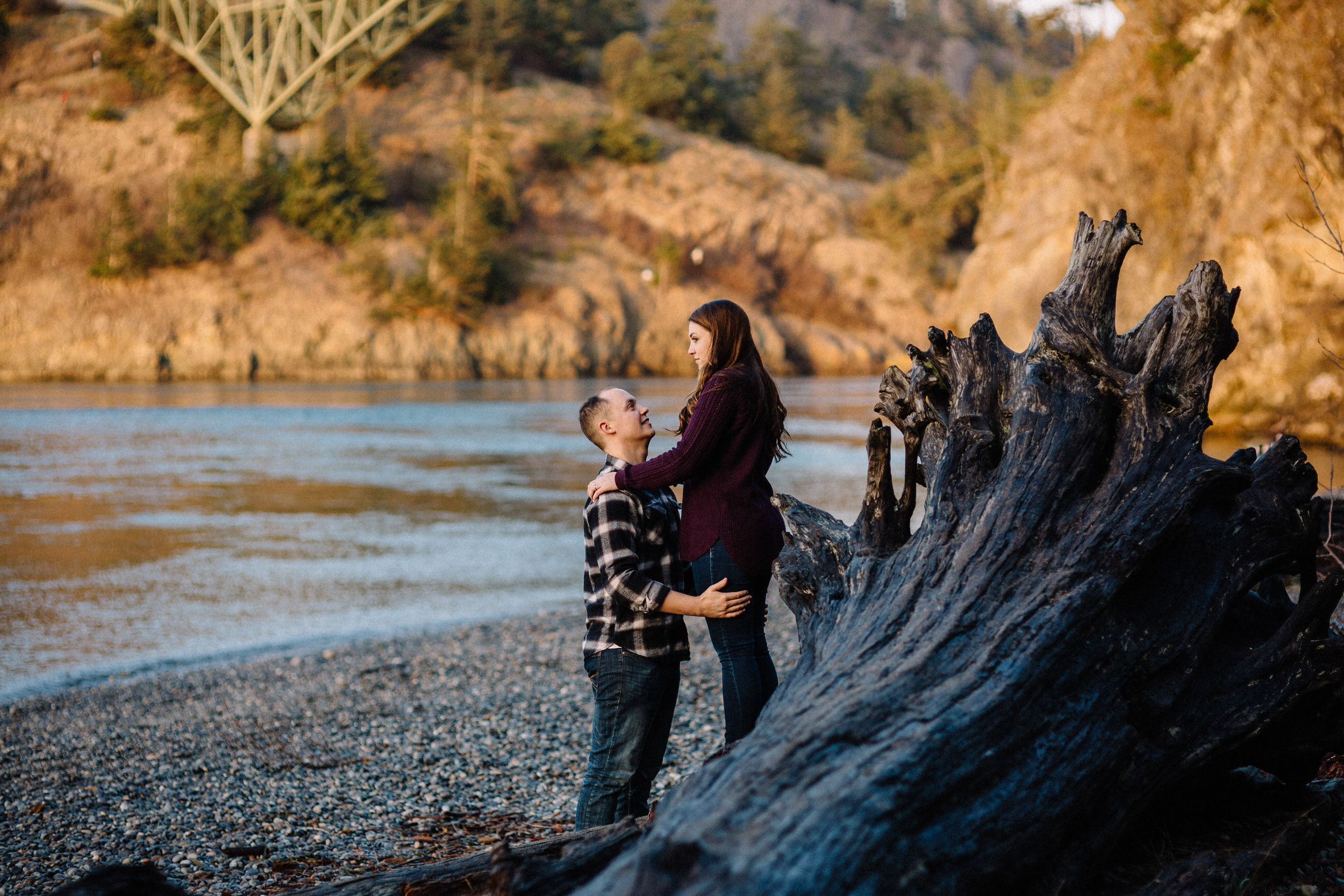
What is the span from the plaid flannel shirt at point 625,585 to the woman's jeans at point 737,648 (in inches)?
6.0

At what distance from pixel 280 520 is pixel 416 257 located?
30.3 m

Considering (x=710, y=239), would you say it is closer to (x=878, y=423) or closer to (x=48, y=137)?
(x=48, y=137)

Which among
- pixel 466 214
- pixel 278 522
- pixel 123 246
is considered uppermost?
pixel 466 214

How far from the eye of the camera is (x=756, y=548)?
3.59 meters

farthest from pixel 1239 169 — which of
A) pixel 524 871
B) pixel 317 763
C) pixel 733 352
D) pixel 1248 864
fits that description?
pixel 524 871

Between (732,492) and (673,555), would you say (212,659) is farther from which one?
(732,492)

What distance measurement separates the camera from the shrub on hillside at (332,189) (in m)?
42.4

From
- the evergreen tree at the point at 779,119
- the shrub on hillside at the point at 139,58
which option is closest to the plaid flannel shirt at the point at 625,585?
the shrub on hillside at the point at 139,58

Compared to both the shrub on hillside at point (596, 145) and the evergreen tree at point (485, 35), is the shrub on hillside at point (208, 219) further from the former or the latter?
the shrub on hillside at point (596, 145)

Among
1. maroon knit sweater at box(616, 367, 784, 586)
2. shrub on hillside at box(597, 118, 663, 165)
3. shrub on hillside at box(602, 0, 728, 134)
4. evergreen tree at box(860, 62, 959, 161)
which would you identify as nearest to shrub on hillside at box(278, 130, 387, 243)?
shrub on hillside at box(597, 118, 663, 165)

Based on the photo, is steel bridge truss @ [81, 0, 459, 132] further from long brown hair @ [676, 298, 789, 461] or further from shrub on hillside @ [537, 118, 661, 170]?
long brown hair @ [676, 298, 789, 461]

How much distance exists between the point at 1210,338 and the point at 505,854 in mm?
2888

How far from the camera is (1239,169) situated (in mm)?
19125

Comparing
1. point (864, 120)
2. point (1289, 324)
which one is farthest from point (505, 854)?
point (864, 120)
